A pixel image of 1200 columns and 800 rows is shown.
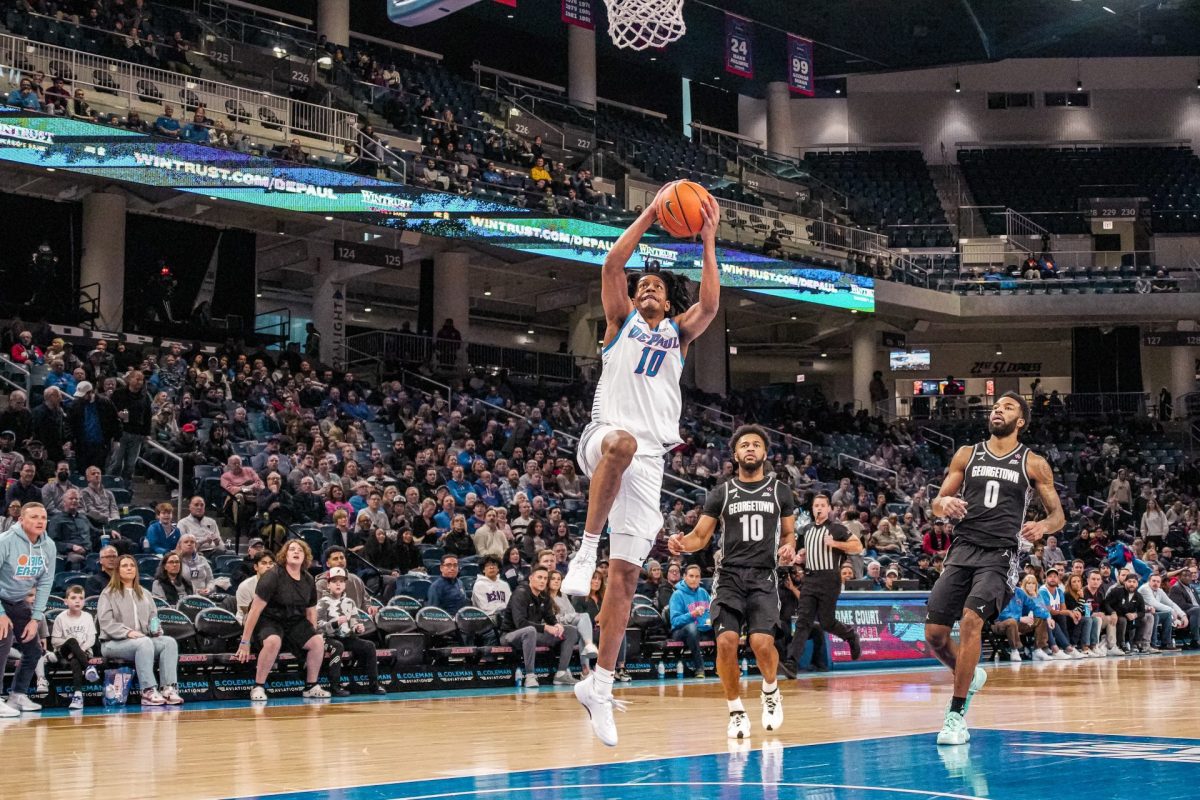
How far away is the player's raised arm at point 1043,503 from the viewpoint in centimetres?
779

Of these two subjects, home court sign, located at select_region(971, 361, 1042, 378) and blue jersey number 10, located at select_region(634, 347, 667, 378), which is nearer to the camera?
blue jersey number 10, located at select_region(634, 347, 667, 378)

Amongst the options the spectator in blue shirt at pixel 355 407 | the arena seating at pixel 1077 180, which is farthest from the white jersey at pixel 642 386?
the arena seating at pixel 1077 180

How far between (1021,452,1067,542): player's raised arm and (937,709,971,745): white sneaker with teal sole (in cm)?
111

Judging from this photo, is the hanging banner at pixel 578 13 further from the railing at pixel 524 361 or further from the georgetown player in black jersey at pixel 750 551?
the georgetown player in black jersey at pixel 750 551

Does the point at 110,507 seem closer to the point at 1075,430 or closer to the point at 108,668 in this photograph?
the point at 108,668

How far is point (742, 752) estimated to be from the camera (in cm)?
762

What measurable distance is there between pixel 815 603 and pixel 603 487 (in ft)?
27.7

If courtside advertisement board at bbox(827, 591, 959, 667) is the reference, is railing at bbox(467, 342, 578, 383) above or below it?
above

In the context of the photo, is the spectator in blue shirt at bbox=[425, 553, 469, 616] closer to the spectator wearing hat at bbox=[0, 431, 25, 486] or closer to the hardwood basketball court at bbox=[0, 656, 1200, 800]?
the hardwood basketball court at bbox=[0, 656, 1200, 800]

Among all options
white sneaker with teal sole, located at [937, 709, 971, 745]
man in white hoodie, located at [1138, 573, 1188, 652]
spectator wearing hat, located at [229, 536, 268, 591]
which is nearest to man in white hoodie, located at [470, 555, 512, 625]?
spectator wearing hat, located at [229, 536, 268, 591]

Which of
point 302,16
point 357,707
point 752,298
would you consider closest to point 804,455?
point 752,298

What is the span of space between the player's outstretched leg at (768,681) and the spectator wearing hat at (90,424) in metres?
10.3

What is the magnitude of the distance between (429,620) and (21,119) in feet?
39.4

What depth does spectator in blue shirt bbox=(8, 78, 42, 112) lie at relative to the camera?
20.5 meters
